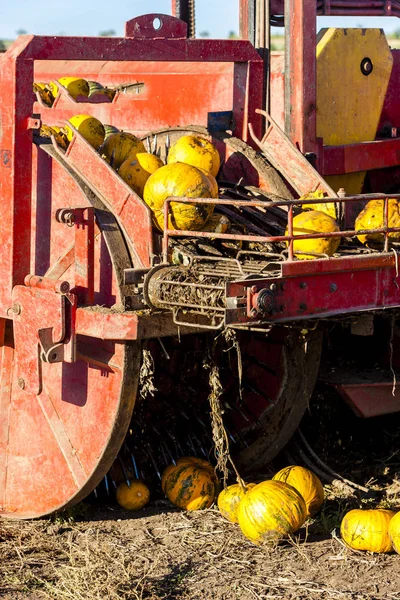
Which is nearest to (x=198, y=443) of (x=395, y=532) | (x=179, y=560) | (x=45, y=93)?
(x=179, y=560)

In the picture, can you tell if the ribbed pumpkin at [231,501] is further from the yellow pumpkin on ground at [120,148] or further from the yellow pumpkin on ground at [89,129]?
the yellow pumpkin on ground at [89,129]

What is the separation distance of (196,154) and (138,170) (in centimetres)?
36

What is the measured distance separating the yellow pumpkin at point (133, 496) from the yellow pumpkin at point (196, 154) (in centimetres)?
196

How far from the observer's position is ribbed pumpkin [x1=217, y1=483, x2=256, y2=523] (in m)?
6.18

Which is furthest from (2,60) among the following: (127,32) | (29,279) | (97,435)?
(97,435)

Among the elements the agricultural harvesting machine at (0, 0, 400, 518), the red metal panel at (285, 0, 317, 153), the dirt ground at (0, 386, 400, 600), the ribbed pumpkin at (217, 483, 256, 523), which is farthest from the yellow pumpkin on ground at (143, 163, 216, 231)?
the dirt ground at (0, 386, 400, 600)

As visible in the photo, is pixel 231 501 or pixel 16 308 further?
pixel 231 501

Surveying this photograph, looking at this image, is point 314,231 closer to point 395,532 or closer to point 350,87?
point 395,532

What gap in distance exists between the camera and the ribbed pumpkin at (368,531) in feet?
18.6

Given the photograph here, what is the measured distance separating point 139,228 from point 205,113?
163 centimetres

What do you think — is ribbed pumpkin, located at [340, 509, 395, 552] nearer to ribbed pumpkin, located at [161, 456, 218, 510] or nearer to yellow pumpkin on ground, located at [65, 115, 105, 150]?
ribbed pumpkin, located at [161, 456, 218, 510]

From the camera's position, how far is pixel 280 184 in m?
6.49

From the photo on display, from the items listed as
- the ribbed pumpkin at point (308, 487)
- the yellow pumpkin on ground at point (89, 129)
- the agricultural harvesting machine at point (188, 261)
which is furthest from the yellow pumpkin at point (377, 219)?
the yellow pumpkin on ground at point (89, 129)

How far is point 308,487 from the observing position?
6.27 meters
